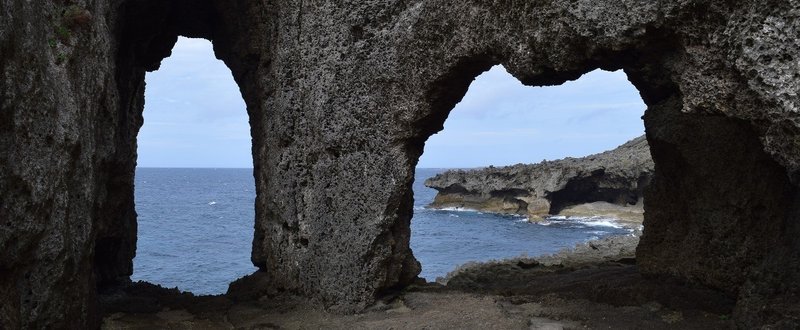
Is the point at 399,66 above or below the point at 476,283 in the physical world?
above

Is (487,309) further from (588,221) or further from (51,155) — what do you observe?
(588,221)

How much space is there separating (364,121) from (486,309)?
10.8ft

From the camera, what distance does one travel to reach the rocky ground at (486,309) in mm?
9523

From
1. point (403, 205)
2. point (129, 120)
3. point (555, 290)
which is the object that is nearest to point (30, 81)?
point (403, 205)

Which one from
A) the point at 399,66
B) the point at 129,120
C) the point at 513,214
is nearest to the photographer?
the point at 399,66

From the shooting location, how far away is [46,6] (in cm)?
796

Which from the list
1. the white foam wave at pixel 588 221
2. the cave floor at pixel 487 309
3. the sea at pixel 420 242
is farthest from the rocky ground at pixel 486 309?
Answer: the white foam wave at pixel 588 221

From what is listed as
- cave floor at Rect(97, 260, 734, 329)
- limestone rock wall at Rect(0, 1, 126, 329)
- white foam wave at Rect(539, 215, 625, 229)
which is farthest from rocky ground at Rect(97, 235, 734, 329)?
white foam wave at Rect(539, 215, 625, 229)

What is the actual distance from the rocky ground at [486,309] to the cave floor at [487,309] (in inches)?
0.5

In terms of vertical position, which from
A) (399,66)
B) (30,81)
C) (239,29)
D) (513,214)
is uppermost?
(239,29)

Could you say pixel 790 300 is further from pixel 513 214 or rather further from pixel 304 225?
pixel 513 214

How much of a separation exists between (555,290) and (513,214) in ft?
150

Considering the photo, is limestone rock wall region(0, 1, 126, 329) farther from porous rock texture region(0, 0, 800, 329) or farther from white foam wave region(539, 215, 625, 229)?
white foam wave region(539, 215, 625, 229)

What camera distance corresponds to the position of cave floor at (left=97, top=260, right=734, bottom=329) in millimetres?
9508
